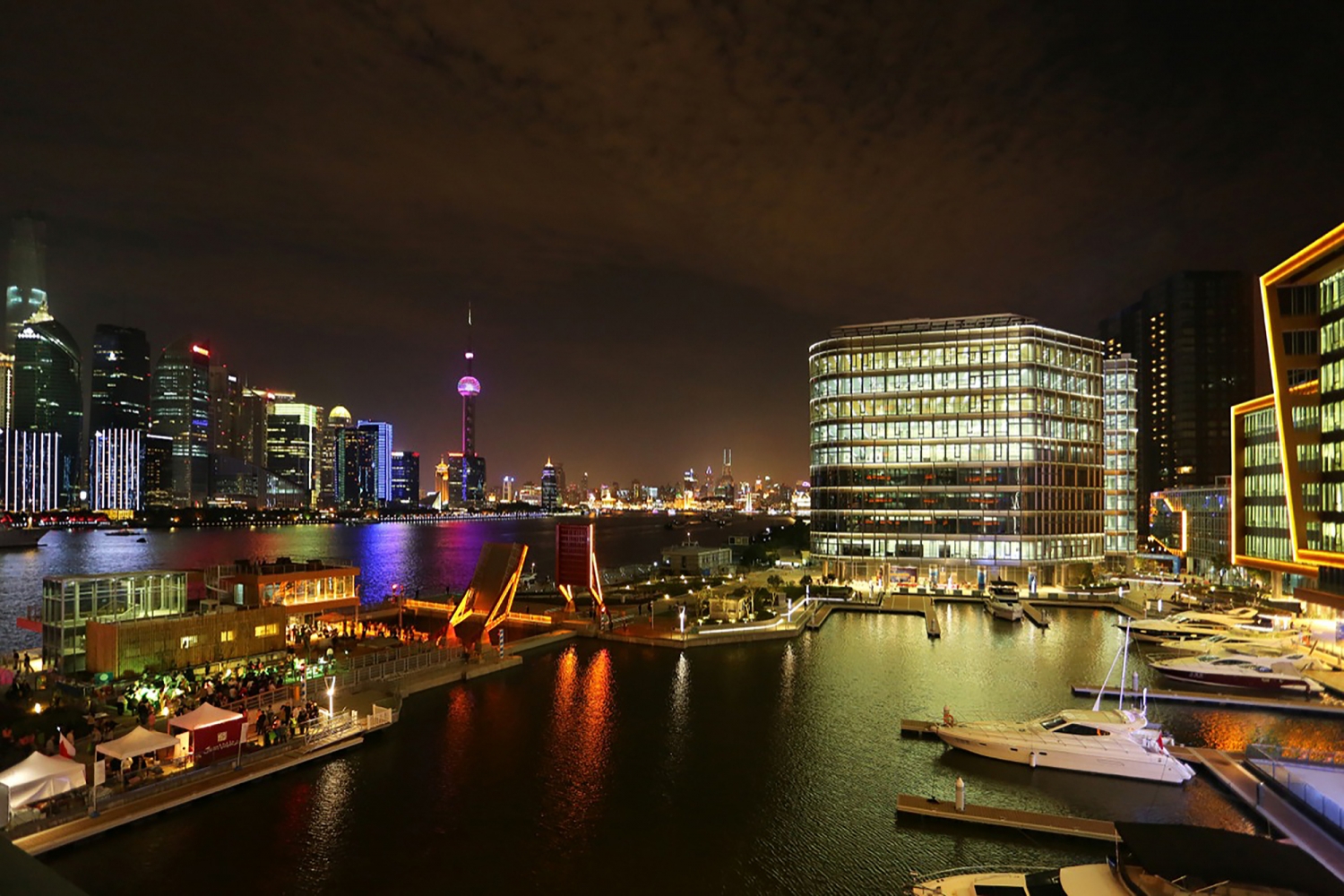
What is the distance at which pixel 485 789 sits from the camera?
86.6 feet

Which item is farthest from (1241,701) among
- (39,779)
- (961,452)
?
(39,779)

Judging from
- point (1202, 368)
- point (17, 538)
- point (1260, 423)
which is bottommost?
point (17, 538)

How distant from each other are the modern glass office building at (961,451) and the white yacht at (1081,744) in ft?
161

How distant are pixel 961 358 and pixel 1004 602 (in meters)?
27.4

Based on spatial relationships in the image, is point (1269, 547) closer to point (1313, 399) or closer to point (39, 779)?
point (1313, 399)

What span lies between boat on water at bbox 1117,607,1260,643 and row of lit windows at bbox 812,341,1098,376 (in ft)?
96.9

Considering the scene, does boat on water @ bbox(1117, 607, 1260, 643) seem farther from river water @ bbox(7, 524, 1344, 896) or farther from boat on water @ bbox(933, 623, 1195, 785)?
boat on water @ bbox(933, 623, 1195, 785)

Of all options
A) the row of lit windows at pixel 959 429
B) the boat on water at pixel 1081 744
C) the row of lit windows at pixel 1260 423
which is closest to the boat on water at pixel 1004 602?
the row of lit windows at pixel 959 429

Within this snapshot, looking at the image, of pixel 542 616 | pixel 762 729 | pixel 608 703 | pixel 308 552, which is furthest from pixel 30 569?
pixel 762 729

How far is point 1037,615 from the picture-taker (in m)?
60.8

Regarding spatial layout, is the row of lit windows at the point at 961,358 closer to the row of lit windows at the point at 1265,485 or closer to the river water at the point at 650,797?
the row of lit windows at the point at 1265,485

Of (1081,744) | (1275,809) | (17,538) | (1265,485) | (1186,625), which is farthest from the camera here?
(17,538)

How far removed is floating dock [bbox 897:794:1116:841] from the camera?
22.9m

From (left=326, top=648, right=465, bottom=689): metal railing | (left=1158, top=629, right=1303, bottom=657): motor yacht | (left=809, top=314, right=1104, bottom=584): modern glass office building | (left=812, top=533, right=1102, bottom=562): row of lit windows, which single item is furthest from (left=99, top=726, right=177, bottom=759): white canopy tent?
(left=812, top=533, right=1102, bottom=562): row of lit windows
